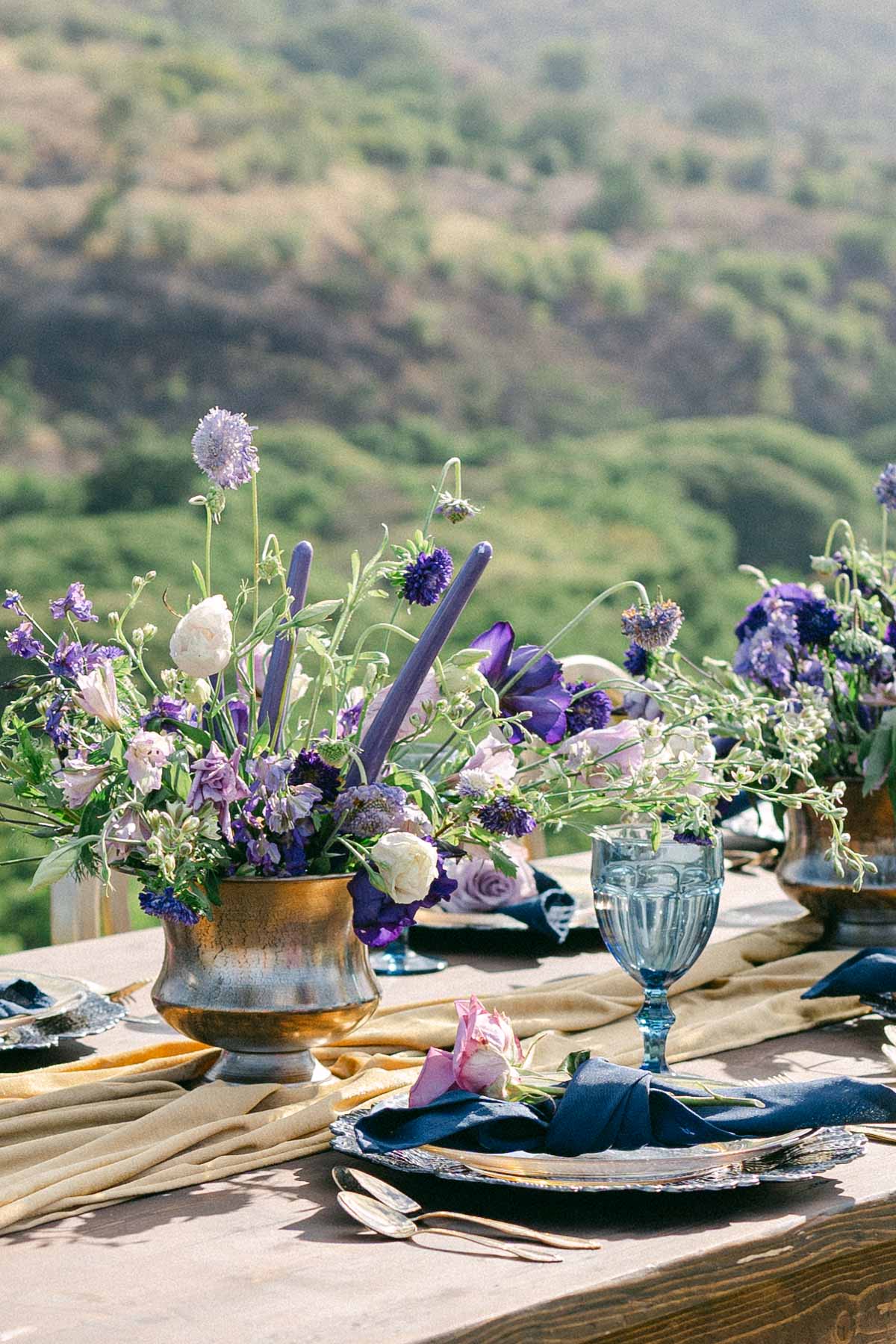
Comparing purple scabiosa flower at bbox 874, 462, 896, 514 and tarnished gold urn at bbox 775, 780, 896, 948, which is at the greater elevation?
purple scabiosa flower at bbox 874, 462, 896, 514

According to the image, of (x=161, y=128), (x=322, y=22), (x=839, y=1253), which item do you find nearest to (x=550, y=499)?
(x=161, y=128)

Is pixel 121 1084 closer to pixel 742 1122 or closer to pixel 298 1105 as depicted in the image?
pixel 298 1105

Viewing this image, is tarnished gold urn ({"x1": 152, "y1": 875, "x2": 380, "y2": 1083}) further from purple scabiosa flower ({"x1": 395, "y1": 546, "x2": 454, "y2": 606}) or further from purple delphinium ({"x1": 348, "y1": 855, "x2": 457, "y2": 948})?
purple scabiosa flower ({"x1": 395, "y1": 546, "x2": 454, "y2": 606})

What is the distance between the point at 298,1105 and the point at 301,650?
33 cm

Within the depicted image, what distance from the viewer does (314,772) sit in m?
1.14

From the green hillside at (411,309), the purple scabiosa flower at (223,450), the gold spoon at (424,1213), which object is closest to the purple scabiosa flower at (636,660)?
the purple scabiosa flower at (223,450)

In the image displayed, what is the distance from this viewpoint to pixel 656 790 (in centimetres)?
123

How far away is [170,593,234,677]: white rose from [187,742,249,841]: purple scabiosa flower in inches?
2.4

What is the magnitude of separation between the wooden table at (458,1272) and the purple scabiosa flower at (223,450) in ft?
1.53

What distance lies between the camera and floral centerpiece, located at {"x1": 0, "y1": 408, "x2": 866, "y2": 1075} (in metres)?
1.12

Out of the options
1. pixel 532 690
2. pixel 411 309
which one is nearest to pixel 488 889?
pixel 532 690

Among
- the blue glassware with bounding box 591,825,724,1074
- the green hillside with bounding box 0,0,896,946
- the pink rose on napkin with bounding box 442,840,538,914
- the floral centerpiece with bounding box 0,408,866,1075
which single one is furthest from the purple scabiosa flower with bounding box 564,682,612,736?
the green hillside with bounding box 0,0,896,946

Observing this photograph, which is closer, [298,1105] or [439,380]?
[298,1105]

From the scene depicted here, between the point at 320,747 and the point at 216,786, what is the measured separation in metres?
0.08
